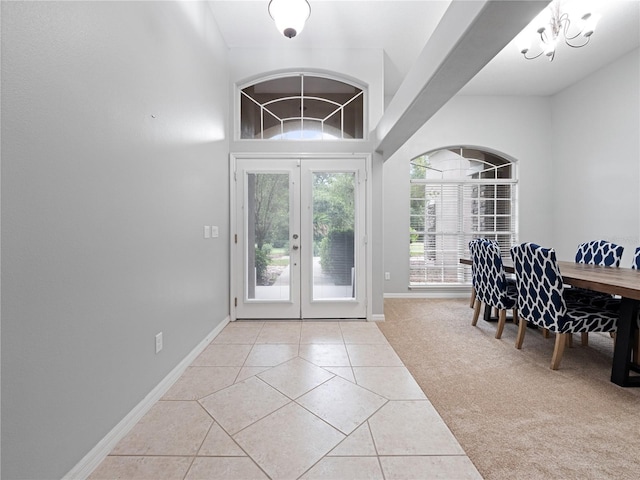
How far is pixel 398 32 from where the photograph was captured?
3039mm

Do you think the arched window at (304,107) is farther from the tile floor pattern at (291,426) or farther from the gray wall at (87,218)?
the tile floor pattern at (291,426)

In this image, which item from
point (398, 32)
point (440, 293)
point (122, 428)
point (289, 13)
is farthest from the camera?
point (440, 293)

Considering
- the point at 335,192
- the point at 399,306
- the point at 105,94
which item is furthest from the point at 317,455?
the point at 399,306

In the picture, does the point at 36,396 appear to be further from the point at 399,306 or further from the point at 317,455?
the point at 399,306

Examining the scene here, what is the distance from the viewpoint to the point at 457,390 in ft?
6.25

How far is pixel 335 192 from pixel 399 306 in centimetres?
201

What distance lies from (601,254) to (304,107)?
12.9 feet

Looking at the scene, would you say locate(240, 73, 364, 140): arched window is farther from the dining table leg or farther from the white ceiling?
the dining table leg

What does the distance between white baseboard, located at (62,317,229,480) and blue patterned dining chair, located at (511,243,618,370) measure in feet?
9.63

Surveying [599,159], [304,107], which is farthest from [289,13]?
[599,159]

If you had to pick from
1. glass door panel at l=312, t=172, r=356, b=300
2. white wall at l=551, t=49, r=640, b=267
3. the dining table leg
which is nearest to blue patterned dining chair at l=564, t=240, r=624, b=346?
the dining table leg

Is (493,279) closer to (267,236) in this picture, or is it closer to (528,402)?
(528,402)

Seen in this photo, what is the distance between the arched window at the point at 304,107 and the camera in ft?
11.2

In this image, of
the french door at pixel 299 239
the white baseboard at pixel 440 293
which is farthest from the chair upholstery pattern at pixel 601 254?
the french door at pixel 299 239
